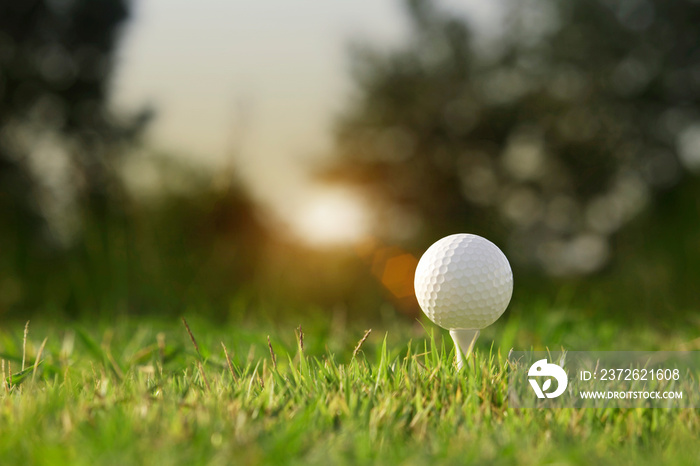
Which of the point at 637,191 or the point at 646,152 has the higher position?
the point at 646,152

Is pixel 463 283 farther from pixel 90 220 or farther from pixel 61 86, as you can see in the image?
pixel 61 86

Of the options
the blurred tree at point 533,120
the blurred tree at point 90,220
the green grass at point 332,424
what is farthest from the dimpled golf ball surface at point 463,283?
the blurred tree at point 533,120

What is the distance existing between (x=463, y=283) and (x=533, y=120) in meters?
15.2

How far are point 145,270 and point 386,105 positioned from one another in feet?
41.9

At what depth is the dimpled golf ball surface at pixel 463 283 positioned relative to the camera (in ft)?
6.62

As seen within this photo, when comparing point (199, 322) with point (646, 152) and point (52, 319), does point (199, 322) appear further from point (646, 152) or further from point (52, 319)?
point (646, 152)

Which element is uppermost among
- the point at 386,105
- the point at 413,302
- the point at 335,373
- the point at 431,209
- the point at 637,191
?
the point at 386,105

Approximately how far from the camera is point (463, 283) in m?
2.06

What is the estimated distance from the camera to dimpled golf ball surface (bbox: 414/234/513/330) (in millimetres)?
2018

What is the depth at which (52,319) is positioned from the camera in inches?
172

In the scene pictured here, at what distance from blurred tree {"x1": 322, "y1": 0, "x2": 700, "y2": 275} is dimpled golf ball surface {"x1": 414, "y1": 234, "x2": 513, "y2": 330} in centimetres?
1149

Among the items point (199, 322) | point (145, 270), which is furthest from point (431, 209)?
point (199, 322)

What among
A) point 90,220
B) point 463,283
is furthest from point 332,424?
point 90,220

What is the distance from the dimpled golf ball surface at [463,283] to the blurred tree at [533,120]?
11.5 meters
